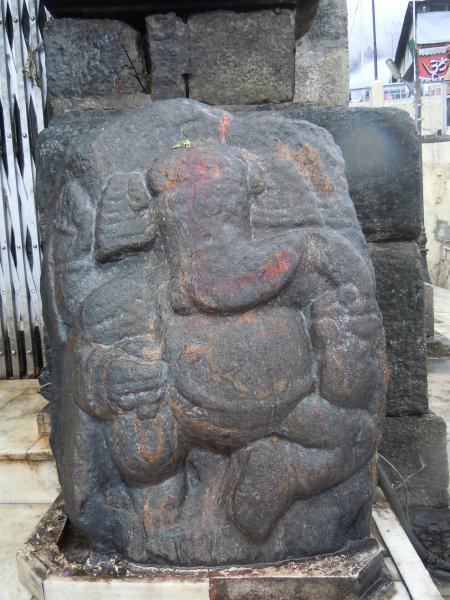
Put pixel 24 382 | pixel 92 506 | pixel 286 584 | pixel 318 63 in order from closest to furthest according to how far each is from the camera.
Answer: pixel 286 584 → pixel 92 506 → pixel 318 63 → pixel 24 382

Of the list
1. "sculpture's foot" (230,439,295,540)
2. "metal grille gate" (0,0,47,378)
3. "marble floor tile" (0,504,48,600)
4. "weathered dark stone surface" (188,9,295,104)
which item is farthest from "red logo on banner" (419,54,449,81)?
"sculpture's foot" (230,439,295,540)

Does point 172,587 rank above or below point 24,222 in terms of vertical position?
below

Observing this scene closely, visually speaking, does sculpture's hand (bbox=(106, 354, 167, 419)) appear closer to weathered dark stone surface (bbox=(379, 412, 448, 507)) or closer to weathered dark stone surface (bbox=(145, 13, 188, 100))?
weathered dark stone surface (bbox=(379, 412, 448, 507))

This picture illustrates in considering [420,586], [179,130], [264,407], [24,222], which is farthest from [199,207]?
[24,222]

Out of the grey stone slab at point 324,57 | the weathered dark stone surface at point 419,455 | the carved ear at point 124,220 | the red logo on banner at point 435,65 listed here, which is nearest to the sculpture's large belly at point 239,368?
the carved ear at point 124,220

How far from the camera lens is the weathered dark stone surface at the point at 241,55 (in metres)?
2.26

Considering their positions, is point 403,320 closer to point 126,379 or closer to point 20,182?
point 126,379

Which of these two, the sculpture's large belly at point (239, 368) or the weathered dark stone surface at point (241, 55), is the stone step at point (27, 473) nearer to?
the sculpture's large belly at point (239, 368)

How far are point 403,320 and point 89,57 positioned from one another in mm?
1445

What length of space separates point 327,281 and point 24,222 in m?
2.48

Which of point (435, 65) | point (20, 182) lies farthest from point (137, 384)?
point (435, 65)

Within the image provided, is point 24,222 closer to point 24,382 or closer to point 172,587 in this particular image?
point 24,382

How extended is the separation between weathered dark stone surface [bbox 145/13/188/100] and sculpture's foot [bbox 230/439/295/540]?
1429 mm

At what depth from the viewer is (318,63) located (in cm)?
300
